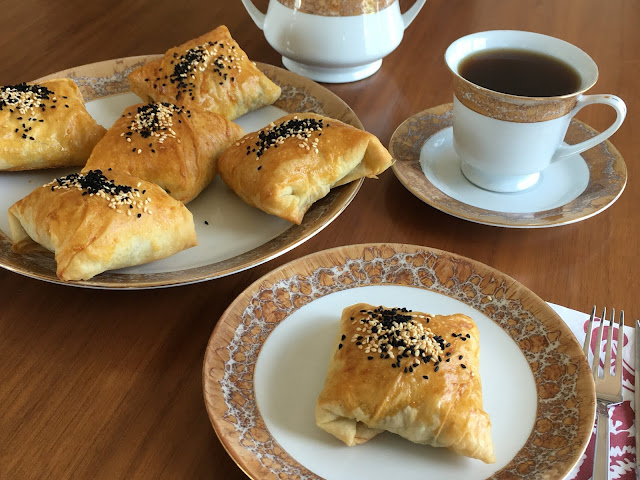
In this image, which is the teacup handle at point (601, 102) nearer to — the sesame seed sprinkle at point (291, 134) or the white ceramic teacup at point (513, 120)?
the white ceramic teacup at point (513, 120)

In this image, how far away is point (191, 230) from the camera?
1.09 metres

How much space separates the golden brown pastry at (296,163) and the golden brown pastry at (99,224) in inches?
6.3

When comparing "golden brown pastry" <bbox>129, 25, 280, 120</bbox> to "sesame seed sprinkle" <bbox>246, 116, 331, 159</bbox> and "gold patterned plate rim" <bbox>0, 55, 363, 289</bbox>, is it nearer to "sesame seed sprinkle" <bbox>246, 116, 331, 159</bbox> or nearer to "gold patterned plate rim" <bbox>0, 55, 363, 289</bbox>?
"gold patterned plate rim" <bbox>0, 55, 363, 289</bbox>

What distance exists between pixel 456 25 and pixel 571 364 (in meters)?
1.46

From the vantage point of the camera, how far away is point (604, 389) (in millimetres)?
890

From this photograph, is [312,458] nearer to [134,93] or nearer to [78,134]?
[78,134]

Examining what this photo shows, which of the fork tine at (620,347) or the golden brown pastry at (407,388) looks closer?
the golden brown pastry at (407,388)

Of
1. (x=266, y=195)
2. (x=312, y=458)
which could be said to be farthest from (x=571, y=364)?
(x=266, y=195)

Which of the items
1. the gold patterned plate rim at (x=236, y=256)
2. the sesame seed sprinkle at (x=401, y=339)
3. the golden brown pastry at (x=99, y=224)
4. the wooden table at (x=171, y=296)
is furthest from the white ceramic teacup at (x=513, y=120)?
the golden brown pastry at (x=99, y=224)

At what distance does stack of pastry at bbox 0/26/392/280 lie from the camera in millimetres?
1030

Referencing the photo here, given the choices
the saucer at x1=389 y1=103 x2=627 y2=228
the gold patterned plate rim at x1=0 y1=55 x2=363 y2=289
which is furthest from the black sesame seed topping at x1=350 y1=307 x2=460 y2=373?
the saucer at x1=389 y1=103 x2=627 y2=228

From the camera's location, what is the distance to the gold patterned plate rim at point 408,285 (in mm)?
776

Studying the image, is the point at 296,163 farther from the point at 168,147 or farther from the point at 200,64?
the point at 200,64

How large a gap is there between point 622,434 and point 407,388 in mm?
326
